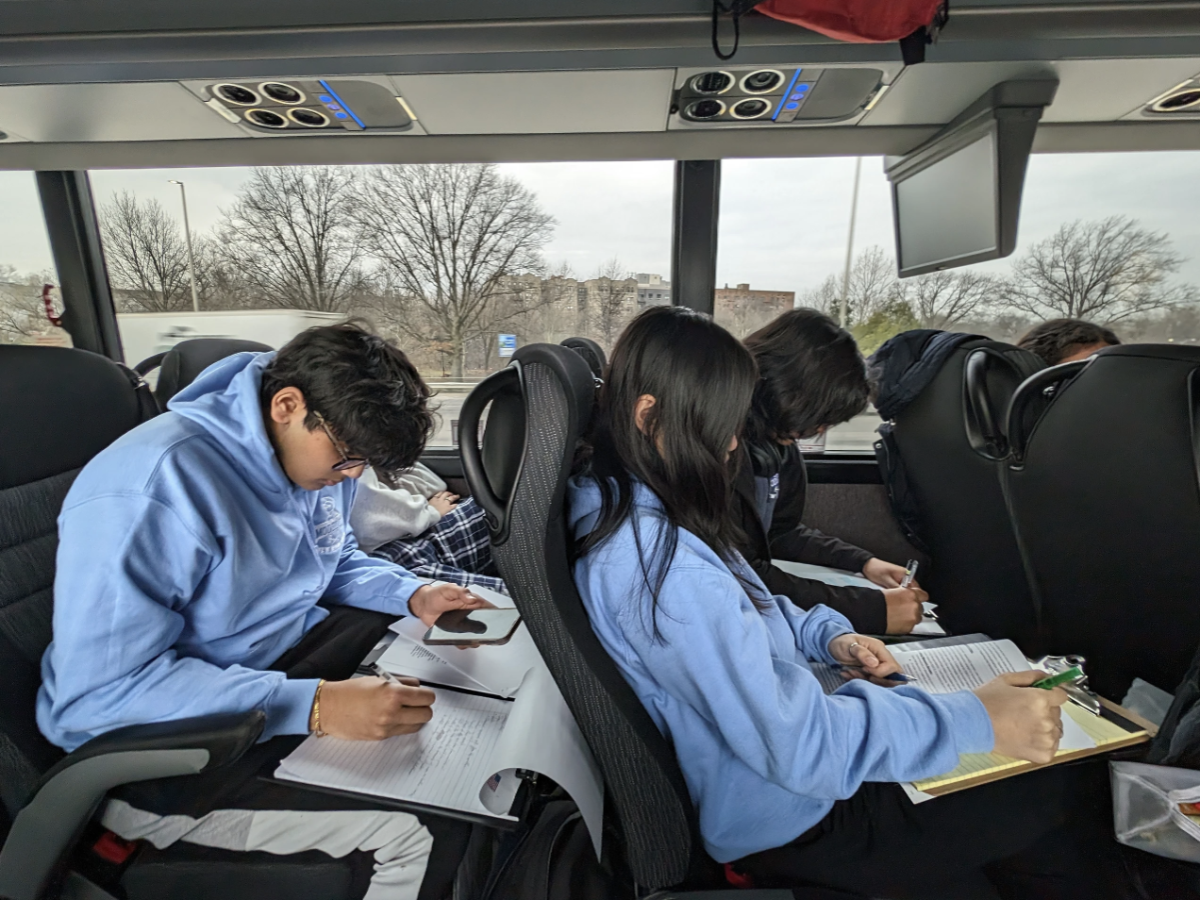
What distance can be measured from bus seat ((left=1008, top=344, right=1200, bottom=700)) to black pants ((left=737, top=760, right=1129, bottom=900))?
0.33 m

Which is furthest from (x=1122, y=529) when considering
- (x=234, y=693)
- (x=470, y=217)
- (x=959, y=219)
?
(x=470, y=217)

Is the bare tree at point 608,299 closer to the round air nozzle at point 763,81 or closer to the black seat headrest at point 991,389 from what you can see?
the round air nozzle at point 763,81

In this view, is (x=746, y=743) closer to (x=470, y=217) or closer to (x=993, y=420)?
(x=993, y=420)

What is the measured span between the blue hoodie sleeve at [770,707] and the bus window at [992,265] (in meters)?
A: 1.60

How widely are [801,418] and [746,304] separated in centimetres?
107

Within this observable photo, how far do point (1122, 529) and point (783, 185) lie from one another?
165 centimetres

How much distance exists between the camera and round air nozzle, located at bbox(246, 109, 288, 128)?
1703 mm

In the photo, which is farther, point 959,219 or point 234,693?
point 959,219

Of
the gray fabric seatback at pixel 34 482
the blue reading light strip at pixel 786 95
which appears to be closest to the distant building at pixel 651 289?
the blue reading light strip at pixel 786 95

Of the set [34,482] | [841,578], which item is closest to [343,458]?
[34,482]

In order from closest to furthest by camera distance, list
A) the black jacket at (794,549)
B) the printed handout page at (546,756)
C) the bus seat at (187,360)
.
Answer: the printed handout page at (546,756)
the black jacket at (794,549)
the bus seat at (187,360)

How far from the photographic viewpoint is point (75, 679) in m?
0.86

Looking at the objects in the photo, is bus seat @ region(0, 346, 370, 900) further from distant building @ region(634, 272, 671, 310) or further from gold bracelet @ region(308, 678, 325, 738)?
distant building @ region(634, 272, 671, 310)

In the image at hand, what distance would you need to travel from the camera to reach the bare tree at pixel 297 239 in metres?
2.24
